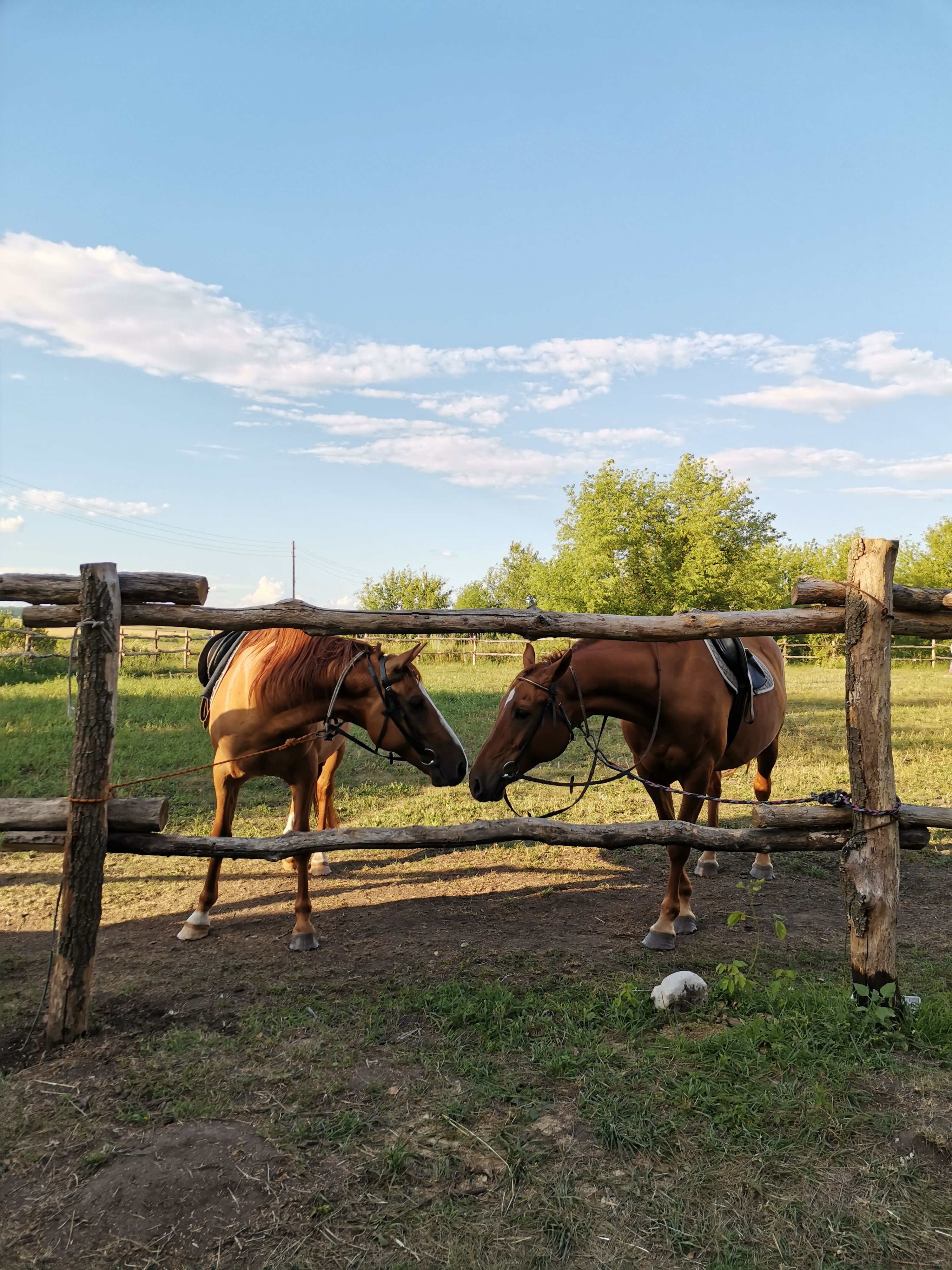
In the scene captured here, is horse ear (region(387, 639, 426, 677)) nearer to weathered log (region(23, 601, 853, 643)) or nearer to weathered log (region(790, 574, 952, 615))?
weathered log (region(23, 601, 853, 643))

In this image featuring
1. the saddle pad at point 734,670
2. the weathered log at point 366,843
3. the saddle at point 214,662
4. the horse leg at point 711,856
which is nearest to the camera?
the weathered log at point 366,843

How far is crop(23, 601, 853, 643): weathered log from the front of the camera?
4.06 metres

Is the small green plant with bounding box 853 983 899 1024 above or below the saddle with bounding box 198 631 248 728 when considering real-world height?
below

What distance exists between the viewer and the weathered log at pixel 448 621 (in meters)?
4.06

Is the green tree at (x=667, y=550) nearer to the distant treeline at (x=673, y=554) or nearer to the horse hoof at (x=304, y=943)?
the distant treeline at (x=673, y=554)

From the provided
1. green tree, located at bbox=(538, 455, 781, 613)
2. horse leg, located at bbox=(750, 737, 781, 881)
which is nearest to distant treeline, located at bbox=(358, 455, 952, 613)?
green tree, located at bbox=(538, 455, 781, 613)

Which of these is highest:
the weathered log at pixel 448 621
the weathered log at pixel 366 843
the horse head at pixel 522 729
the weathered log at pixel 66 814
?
the weathered log at pixel 448 621

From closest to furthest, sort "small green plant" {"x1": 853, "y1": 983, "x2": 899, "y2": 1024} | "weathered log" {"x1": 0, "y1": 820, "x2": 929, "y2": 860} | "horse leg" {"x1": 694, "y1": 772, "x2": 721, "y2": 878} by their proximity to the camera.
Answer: "small green plant" {"x1": 853, "y1": 983, "x2": 899, "y2": 1024}
"weathered log" {"x1": 0, "y1": 820, "x2": 929, "y2": 860}
"horse leg" {"x1": 694, "y1": 772, "x2": 721, "y2": 878}

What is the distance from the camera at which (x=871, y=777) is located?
399 centimetres

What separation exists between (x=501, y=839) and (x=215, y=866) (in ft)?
7.22

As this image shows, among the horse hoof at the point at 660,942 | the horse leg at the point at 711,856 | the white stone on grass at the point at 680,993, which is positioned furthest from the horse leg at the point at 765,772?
the white stone on grass at the point at 680,993

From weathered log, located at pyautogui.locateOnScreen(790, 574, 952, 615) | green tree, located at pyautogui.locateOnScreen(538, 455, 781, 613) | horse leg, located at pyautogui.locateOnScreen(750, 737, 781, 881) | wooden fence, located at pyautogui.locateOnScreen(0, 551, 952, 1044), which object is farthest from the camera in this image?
green tree, located at pyautogui.locateOnScreen(538, 455, 781, 613)

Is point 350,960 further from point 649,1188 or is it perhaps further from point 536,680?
point 649,1188

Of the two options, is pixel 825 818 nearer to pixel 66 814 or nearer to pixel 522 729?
pixel 522 729
